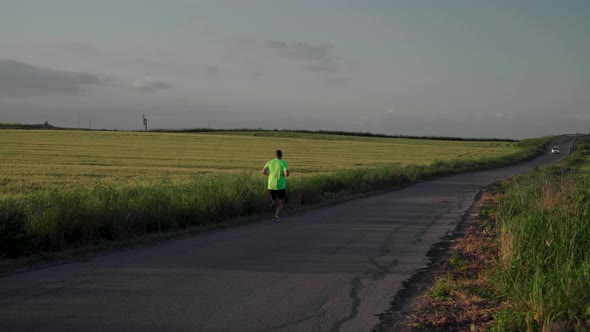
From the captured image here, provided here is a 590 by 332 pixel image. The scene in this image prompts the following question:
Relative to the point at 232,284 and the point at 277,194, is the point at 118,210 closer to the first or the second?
the point at 277,194

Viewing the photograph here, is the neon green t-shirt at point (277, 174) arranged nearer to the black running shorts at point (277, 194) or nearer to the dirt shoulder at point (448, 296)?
the black running shorts at point (277, 194)

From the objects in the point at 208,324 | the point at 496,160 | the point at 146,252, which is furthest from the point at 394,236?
the point at 496,160

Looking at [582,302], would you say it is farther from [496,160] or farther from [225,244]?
[496,160]

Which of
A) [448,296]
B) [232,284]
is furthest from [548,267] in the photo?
[232,284]

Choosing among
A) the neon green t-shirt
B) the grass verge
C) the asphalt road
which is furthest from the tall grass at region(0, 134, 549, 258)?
the grass verge

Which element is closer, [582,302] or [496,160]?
[582,302]

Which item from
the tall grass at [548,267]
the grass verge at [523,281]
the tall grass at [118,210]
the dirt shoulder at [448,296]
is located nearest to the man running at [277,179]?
the tall grass at [118,210]

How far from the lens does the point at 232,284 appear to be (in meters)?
7.41

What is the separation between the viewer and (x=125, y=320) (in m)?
5.80

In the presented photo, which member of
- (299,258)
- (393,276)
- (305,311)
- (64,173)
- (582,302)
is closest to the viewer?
(582,302)

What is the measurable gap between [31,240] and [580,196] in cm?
876

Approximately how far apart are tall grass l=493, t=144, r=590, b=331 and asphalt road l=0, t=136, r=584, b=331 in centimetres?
136

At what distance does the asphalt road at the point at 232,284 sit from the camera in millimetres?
5859

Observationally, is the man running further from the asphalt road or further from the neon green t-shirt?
the asphalt road
